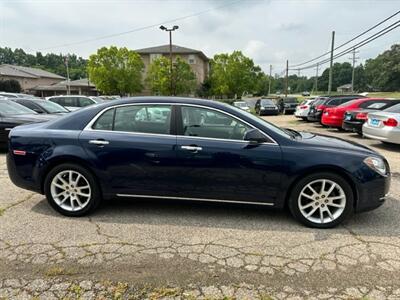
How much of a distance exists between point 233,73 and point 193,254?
150ft

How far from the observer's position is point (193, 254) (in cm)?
317

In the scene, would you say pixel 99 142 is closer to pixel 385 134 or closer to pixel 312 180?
pixel 312 180

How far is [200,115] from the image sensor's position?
3.93 metres

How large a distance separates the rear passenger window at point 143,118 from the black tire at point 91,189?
68cm

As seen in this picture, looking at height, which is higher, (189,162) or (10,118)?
(10,118)

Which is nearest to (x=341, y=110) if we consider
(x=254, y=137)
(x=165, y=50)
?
(x=254, y=137)

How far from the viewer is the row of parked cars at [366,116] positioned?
330 inches

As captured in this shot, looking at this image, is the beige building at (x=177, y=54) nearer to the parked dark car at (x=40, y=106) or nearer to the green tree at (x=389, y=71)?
the parked dark car at (x=40, y=106)

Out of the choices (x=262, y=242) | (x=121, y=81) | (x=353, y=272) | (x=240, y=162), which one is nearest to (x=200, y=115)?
(x=240, y=162)

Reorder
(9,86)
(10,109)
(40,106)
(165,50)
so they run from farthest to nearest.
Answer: (165,50) < (9,86) < (40,106) < (10,109)

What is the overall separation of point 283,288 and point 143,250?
141 centimetres

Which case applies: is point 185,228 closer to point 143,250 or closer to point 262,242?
point 143,250

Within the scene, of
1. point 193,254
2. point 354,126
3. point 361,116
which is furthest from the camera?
point 354,126

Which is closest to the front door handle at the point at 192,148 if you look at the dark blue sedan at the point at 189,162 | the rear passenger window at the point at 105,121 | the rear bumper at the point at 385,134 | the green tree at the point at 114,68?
Answer: the dark blue sedan at the point at 189,162
